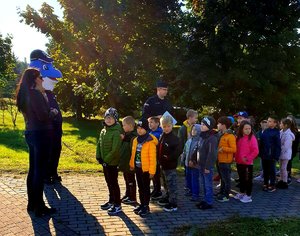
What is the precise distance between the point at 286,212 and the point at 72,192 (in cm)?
383

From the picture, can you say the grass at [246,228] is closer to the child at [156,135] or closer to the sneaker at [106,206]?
the sneaker at [106,206]

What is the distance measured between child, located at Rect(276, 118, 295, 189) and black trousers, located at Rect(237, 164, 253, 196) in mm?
1419

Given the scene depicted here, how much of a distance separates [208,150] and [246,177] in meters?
1.23

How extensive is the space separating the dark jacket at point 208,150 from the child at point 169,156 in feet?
1.68

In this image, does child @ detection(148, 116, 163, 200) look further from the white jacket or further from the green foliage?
the green foliage

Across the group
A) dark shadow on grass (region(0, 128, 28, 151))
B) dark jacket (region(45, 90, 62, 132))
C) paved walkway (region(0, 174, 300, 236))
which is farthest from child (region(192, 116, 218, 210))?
dark shadow on grass (region(0, 128, 28, 151))

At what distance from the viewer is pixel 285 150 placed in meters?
7.96

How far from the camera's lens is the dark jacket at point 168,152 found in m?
6.00

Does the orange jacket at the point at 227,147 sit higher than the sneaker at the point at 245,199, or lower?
higher

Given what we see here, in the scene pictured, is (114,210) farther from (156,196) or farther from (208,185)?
(208,185)

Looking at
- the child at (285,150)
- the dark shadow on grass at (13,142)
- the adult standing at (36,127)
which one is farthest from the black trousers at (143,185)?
the dark shadow on grass at (13,142)

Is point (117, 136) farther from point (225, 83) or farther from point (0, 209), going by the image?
point (225, 83)

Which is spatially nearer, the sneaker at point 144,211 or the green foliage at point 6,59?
the sneaker at point 144,211

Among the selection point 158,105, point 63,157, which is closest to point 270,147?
point 158,105
